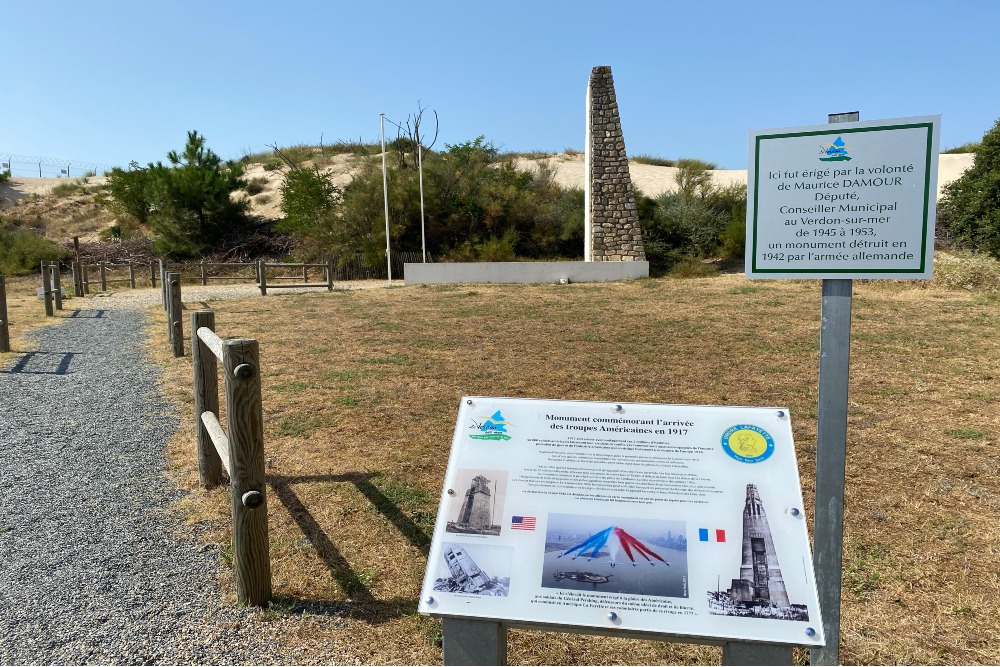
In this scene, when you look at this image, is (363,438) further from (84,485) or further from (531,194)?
(531,194)

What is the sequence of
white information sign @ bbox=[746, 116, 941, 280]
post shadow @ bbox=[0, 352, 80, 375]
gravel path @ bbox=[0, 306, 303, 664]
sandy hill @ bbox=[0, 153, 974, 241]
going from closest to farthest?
white information sign @ bbox=[746, 116, 941, 280]
gravel path @ bbox=[0, 306, 303, 664]
post shadow @ bbox=[0, 352, 80, 375]
sandy hill @ bbox=[0, 153, 974, 241]

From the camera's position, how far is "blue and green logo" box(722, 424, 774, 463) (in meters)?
2.15

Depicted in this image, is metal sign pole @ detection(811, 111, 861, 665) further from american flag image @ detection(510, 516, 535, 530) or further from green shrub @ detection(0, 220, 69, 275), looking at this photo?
green shrub @ detection(0, 220, 69, 275)

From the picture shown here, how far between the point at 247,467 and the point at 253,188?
43.9 m

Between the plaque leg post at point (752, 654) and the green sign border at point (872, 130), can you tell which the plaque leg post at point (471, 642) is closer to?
the plaque leg post at point (752, 654)

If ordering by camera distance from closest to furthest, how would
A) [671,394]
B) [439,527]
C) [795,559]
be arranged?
1. [795,559]
2. [439,527]
3. [671,394]

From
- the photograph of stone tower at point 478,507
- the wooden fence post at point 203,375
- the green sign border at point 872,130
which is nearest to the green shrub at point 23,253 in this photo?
the wooden fence post at point 203,375

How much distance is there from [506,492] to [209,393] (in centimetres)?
285

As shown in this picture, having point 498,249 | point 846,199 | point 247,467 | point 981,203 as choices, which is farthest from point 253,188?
point 846,199

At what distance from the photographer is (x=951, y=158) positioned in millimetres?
46750

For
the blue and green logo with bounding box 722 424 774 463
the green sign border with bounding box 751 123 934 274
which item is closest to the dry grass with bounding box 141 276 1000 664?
the blue and green logo with bounding box 722 424 774 463

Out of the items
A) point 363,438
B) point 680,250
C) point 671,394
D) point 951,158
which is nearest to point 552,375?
point 671,394

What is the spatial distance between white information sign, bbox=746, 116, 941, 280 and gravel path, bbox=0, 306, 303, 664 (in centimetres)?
240

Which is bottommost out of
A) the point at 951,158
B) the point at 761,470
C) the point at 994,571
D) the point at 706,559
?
the point at 994,571
